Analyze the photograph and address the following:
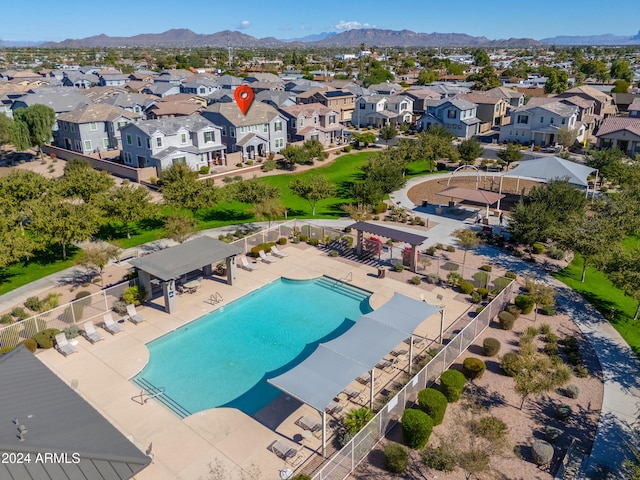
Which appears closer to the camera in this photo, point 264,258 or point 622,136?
point 264,258

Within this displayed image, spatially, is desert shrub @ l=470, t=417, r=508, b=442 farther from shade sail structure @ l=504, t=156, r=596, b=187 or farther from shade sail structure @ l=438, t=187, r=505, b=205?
shade sail structure @ l=504, t=156, r=596, b=187

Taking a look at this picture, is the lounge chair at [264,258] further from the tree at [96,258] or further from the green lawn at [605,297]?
the green lawn at [605,297]

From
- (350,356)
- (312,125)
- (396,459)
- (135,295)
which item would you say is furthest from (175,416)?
(312,125)

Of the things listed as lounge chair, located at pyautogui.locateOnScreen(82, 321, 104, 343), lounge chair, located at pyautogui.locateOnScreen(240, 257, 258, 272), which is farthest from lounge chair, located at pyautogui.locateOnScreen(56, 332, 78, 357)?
lounge chair, located at pyautogui.locateOnScreen(240, 257, 258, 272)

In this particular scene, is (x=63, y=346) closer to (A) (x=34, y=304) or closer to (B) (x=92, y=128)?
(A) (x=34, y=304)

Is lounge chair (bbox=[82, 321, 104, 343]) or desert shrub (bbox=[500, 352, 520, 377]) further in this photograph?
lounge chair (bbox=[82, 321, 104, 343])

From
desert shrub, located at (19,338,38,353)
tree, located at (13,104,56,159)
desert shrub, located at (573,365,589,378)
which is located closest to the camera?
desert shrub, located at (573,365,589,378)
